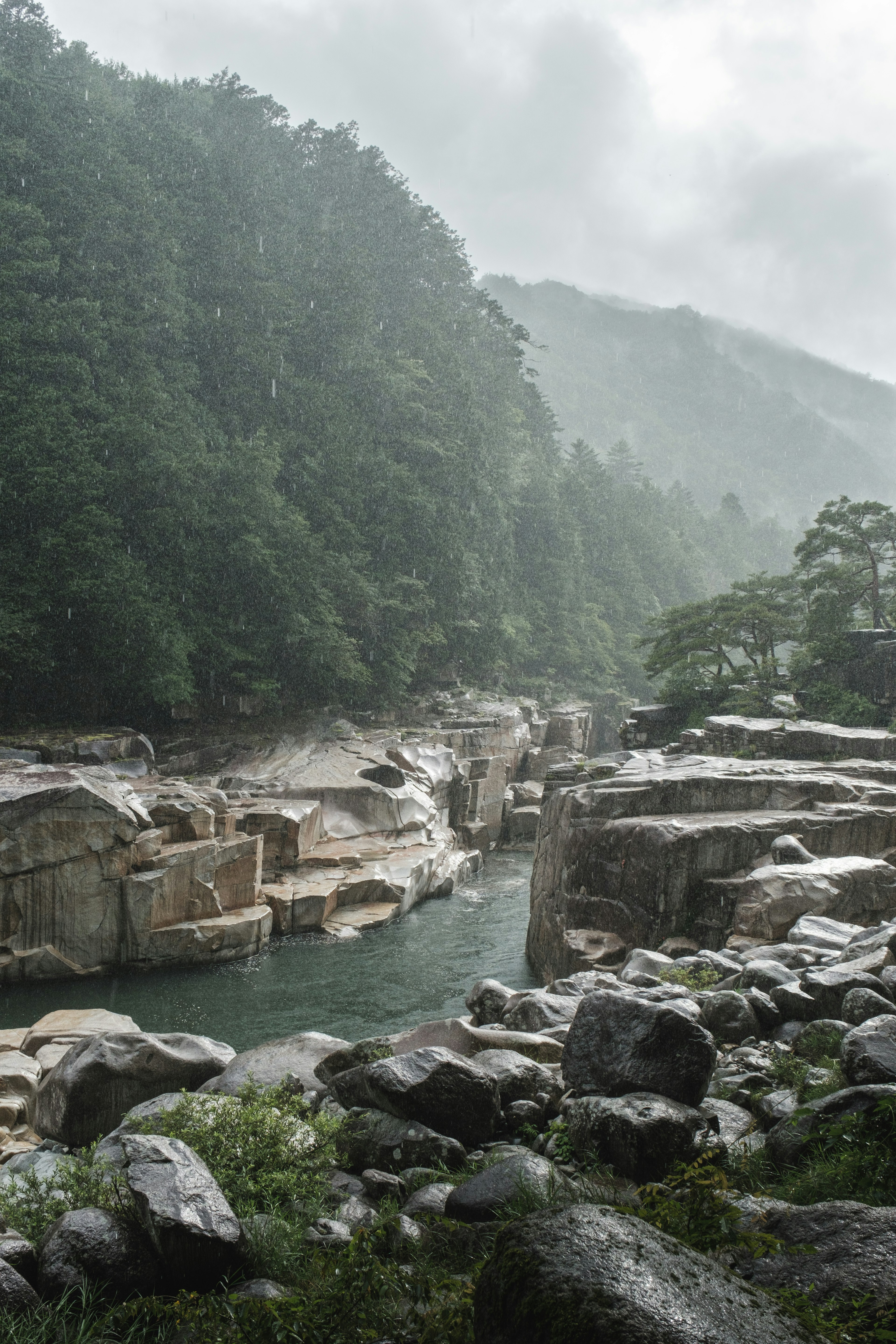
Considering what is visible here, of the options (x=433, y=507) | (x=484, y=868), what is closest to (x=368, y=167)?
(x=433, y=507)

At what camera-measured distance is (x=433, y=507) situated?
40.3 m

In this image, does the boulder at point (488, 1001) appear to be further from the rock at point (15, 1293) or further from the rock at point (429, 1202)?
the rock at point (15, 1293)

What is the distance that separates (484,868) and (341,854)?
750 centimetres

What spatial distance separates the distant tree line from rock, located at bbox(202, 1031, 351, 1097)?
2296 cm

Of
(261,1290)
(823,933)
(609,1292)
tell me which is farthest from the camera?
Answer: (823,933)

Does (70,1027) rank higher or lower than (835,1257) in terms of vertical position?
lower

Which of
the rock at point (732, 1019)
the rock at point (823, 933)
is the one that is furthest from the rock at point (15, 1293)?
the rock at point (823, 933)

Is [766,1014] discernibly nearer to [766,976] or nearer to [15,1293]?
[766,976]

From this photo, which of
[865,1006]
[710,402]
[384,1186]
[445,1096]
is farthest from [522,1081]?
[710,402]

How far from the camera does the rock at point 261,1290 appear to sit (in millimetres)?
3590

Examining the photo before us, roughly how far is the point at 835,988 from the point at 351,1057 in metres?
3.75

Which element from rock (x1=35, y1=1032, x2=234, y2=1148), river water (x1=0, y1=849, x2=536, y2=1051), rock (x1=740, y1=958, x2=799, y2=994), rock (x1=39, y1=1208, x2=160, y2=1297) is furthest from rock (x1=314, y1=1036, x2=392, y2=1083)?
river water (x1=0, y1=849, x2=536, y2=1051)

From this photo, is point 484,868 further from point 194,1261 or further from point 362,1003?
point 194,1261

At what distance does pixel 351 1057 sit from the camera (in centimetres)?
662
